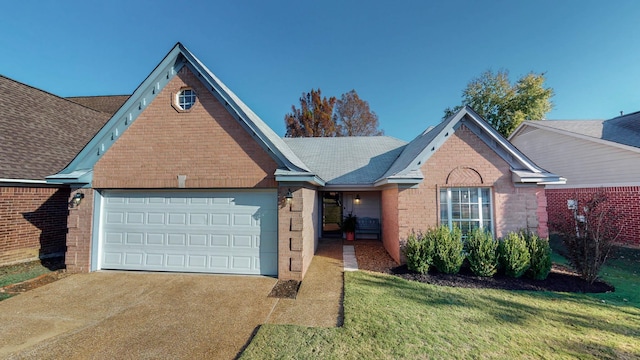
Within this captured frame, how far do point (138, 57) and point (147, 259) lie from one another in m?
11.4

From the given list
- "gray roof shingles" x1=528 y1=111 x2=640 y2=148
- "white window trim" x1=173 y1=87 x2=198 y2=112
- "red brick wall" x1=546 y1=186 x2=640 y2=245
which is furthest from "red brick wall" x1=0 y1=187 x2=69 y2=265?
"gray roof shingles" x1=528 y1=111 x2=640 y2=148

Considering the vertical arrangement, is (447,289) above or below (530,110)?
below

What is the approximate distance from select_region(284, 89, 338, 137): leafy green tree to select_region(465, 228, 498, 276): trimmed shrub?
23.5 m

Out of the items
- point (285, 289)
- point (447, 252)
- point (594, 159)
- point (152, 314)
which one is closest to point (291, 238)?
point (285, 289)

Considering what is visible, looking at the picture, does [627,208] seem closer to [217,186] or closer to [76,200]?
[217,186]

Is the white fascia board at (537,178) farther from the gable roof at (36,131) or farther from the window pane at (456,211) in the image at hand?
the gable roof at (36,131)

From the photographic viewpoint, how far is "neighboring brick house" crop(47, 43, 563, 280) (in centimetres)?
724

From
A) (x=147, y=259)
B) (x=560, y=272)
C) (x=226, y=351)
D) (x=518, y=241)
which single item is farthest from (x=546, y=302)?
(x=147, y=259)

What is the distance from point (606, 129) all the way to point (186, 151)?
70.6 ft

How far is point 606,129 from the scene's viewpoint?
1367 cm

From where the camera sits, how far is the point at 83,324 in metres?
4.69

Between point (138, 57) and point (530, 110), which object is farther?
point (530, 110)

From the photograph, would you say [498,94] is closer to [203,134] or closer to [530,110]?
[530,110]

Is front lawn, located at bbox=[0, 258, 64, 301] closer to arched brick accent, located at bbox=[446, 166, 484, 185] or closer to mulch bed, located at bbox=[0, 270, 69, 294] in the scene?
mulch bed, located at bbox=[0, 270, 69, 294]
